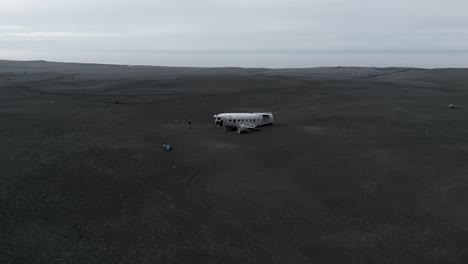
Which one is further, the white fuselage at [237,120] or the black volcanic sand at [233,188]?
the white fuselage at [237,120]

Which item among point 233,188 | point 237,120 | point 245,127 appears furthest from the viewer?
point 237,120

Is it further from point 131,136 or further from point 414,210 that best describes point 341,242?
point 131,136

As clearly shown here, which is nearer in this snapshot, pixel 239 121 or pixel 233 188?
→ pixel 233 188

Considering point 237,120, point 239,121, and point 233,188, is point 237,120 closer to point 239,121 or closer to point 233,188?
point 239,121

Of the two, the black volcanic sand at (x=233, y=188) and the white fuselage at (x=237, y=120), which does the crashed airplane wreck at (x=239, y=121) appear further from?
the black volcanic sand at (x=233, y=188)

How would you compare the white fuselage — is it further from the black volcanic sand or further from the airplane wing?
the black volcanic sand

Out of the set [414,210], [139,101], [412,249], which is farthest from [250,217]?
[139,101]

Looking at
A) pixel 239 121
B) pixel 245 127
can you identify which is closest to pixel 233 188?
pixel 245 127

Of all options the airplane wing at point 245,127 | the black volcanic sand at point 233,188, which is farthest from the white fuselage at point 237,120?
the black volcanic sand at point 233,188
